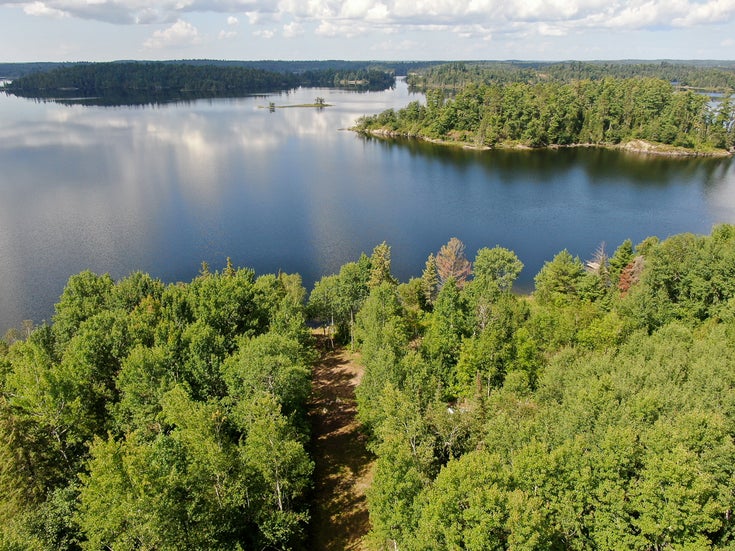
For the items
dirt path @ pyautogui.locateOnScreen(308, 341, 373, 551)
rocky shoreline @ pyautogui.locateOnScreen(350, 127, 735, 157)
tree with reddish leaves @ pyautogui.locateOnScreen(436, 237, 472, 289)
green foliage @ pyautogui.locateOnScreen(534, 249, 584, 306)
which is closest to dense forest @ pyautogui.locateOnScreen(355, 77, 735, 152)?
rocky shoreline @ pyautogui.locateOnScreen(350, 127, 735, 157)

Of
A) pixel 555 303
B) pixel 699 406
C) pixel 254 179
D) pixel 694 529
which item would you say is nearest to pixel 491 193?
pixel 254 179

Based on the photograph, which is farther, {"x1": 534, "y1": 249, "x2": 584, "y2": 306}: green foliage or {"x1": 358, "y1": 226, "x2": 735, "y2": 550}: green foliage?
{"x1": 534, "y1": 249, "x2": 584, "y2": 306}: green foliage

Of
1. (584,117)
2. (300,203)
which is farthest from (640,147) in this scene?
(300,203)

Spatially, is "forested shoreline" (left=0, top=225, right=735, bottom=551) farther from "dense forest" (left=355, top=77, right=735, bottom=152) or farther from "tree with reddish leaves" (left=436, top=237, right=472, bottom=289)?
"dense forest" (left=355, top=77, right=735, bottom=152)

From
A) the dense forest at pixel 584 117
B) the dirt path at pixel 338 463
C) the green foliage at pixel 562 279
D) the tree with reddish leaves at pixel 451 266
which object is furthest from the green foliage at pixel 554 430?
the dense forest at pixel 584 117

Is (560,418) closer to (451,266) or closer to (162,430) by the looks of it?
(162,430)

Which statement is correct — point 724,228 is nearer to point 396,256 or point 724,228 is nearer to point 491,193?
point 396,256

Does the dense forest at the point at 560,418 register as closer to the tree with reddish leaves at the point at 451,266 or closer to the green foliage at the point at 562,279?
the green foliage at the point at 562,279
